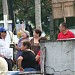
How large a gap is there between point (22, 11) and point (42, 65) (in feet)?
86.2

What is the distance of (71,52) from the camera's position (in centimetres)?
852

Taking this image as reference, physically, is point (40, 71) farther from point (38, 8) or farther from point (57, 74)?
point (38, 8)

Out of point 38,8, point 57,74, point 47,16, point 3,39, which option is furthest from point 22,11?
point 57,74

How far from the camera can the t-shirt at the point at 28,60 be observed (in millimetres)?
9578

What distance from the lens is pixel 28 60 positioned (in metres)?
9.61

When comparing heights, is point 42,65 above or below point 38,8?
below

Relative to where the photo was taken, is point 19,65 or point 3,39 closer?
point 19,65

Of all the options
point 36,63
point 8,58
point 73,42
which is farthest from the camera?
point 8,58

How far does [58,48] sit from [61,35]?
6.97ft

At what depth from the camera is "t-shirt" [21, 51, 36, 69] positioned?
9.58 meters

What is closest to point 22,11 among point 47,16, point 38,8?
point 47,16

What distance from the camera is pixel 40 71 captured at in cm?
913

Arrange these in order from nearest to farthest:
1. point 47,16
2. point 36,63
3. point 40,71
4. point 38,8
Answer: point 40,71 < point 36,63 < point 38,8 < point 47,16

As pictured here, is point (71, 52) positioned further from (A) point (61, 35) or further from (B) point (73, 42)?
(A) point (61, 35)
